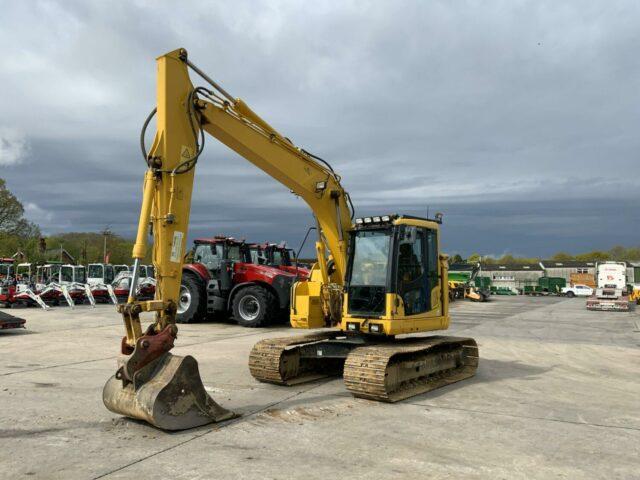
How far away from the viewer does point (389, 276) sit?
26.8ft

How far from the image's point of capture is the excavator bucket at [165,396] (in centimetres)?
580

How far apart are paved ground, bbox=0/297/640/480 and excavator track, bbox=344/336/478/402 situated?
0.20m

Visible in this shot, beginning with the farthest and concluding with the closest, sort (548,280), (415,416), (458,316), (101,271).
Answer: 1. (548,280)
2. (101,271)
3. (458,316)
4. (415,416)

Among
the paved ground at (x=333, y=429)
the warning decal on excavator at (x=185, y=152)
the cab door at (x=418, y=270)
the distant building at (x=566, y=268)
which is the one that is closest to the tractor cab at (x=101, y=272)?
the paved ground at (x=333, y=429)

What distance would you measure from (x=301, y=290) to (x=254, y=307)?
321 inches

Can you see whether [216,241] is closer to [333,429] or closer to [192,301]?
[192,301]

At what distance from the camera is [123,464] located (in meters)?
4.94

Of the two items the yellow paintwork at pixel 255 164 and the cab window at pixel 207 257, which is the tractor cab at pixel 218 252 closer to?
the cab window at pixel 207 257

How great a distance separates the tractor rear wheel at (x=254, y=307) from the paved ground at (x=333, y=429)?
5.34 metres

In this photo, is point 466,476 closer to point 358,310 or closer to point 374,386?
point 374,386

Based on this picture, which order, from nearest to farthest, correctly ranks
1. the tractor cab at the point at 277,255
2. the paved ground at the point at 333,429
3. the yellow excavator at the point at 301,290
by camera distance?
1. the paved ground at the point at 333,429
2. the yellow excavator at the point at 301,290
3. the tractor cab at the point at 277,255

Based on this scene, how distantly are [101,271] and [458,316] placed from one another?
62.1ft

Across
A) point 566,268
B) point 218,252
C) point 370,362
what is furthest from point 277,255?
point 566,268

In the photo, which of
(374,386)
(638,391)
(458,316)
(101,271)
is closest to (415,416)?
(374,386)
